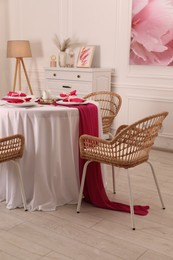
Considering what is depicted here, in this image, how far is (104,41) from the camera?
206 inches

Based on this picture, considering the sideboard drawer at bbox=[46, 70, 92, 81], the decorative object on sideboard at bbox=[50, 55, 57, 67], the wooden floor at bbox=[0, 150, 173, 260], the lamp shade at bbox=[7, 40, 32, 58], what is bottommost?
the wooden floor at bbox=[0, 150, 173, 260]

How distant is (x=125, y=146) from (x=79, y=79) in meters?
2.59

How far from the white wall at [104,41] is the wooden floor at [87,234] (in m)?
1.93

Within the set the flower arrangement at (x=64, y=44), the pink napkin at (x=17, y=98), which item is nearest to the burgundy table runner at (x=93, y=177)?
the pink napkin at (x=17, y=98)

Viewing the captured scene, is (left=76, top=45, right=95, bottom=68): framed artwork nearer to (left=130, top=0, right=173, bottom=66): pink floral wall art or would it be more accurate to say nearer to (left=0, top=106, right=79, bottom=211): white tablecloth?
(left=130, top=0, right=173, bottom=66): pink floral wall art

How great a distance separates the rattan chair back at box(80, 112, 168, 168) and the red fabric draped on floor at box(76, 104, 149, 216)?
0.73ft

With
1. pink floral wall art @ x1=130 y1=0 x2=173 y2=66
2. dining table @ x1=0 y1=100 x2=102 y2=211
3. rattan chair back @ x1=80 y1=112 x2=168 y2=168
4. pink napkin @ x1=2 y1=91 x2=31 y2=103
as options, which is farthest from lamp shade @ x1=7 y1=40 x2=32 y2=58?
rattan chair back @ x1=80 y1=112 x2=168 y2=168

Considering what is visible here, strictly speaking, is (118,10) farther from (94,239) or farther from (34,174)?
(94,239)

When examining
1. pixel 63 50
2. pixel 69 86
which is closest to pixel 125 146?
pixel 69 86

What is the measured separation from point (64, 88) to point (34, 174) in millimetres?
2537

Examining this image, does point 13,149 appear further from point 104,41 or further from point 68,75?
point 104,41

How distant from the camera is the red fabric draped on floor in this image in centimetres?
297

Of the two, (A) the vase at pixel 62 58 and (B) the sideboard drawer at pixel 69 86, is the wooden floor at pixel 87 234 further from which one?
(A) the vase at pixel 62 58

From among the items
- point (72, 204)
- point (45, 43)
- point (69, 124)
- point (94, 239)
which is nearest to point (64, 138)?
point (69, 124)
